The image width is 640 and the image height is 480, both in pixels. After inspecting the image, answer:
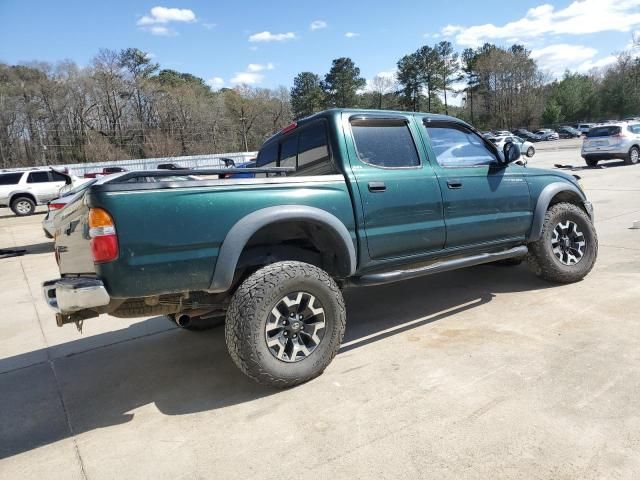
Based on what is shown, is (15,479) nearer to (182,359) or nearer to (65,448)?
(65,448)

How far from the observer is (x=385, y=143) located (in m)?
3.82

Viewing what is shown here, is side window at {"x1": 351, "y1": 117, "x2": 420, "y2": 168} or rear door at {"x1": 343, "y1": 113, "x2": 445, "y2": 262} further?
side window at {"x1": 351, "y1": 117, "x2": 420, "y2": 168}

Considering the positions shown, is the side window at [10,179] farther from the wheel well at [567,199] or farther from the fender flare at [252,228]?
the wheel well at [567,199]

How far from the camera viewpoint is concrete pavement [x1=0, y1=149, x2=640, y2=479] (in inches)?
91.6

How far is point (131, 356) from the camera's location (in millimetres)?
4004

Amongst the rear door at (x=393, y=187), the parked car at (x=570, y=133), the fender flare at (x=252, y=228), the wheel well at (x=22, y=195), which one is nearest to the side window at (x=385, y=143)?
the rear door at (x=393, y=187)

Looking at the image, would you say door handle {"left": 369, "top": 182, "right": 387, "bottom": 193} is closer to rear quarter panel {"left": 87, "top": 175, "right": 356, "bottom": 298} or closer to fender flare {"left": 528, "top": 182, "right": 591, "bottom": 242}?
rear quarter panel {"left": 87, "top": 175, "right": 356, "bottom": 298}

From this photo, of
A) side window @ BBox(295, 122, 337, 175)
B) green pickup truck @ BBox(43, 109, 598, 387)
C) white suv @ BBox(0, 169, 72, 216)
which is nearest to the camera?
green pickup truck @ BBox(43, 109, 598, 387)

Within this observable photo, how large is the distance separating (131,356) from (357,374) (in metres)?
2.07

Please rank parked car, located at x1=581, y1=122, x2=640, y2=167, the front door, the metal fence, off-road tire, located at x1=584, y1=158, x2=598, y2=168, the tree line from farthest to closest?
the tree line, the metal fence, off-road tire, located at x1=584, y1=158, x2=598, y2=168, parked car, located at x1=581, y1=122, x2=640, y2=167, the front door

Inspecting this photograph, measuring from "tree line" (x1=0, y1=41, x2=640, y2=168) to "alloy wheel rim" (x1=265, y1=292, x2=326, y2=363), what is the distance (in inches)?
2161

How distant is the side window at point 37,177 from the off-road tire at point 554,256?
20248mm

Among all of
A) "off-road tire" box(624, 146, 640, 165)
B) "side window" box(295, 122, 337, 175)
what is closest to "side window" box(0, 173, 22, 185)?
"side window" box(295, 122, 337, 175)

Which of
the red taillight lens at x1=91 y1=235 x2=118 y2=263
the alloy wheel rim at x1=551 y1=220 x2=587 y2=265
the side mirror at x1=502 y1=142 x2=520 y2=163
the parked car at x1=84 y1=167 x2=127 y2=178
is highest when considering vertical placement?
the parked car at x1=84 y1=167 x2=127 y2=178
